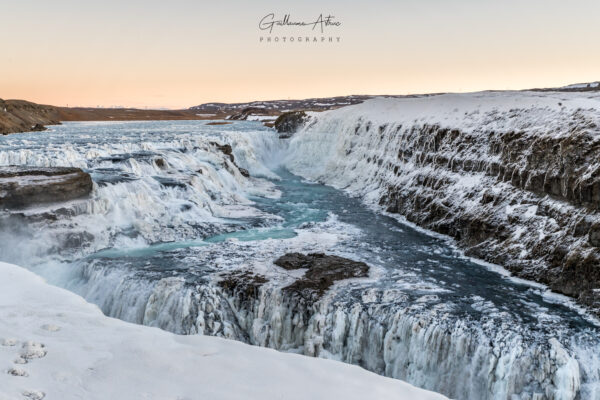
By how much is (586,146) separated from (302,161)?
2841 cm

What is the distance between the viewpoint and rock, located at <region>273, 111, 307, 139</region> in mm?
52269

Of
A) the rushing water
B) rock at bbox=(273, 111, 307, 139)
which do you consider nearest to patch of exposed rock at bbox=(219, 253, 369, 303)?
the rushing water

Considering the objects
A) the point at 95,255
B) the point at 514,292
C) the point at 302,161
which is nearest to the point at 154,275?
the point at 95,255

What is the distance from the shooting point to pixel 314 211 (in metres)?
22.7

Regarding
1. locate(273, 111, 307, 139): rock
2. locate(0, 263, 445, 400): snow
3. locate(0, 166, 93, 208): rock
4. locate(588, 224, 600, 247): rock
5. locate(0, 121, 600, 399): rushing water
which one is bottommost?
locate(0, 121, 600, 399): rushing water

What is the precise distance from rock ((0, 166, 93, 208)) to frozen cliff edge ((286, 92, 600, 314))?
45.0 ft

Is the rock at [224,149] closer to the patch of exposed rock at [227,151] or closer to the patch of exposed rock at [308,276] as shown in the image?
the patch of exposed rock at [227,151]

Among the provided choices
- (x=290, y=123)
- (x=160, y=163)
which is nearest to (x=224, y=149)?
(x=160, y=163)

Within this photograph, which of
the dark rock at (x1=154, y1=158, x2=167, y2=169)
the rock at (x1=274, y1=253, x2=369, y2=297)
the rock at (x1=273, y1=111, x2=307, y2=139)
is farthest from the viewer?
the rock at (x1=273, y1=111, x2=307, y2=139)

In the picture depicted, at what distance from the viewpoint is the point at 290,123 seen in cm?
5309

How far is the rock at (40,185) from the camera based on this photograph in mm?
15826

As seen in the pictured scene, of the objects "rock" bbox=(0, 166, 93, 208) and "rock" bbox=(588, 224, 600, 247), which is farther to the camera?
"rock" bbox=(0, 166, 93, 208)

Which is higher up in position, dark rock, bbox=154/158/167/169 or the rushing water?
dark rock, bbox=154/158/167/169

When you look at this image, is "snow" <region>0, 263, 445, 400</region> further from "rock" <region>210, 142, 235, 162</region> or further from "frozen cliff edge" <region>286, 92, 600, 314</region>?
"rock" <region>210, 142, 235, 162</region>
